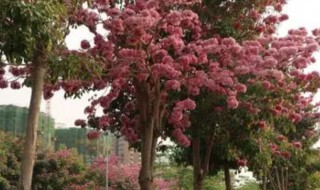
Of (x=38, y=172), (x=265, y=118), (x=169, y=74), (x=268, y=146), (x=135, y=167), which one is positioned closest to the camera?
(x=169, y=74)

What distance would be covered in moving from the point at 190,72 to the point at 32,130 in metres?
4.24

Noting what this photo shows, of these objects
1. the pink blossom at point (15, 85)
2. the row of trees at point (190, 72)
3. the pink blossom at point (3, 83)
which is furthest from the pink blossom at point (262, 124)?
the pink blossom at point (3, 83)

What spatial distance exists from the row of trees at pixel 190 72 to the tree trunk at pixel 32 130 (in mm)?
526

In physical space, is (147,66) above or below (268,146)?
above

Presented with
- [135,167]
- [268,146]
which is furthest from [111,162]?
[268,146]

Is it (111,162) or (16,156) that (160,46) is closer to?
(16,156)

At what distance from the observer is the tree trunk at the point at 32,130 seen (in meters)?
6.22

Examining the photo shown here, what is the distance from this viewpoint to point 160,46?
930 cm

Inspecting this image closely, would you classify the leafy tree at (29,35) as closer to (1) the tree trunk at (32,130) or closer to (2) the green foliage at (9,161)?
(1) the tree trunk at (32,130)

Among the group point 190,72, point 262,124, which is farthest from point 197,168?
point 190,72

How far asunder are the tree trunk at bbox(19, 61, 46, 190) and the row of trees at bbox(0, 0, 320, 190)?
53 cm

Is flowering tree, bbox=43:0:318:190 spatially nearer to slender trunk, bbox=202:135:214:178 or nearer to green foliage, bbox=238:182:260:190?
slender trunk, bbox=202:135:214:178

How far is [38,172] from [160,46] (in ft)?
65.7

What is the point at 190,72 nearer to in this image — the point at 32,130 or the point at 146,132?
the point at 146,132
